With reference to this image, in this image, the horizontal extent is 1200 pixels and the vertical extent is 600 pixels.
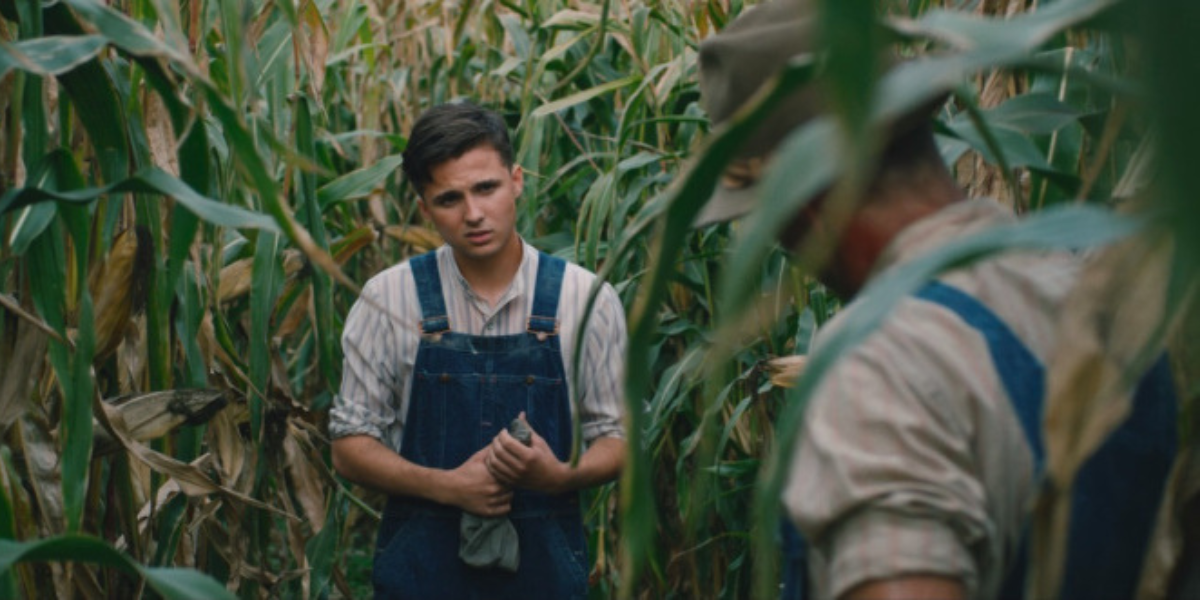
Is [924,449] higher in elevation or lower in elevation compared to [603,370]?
higher

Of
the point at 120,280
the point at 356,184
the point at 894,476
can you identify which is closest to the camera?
the point at 894,476

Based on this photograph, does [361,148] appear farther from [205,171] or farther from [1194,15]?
[1194,15]

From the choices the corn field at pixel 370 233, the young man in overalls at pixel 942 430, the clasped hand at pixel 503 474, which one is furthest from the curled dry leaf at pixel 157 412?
the young man in overalls at pixel 942 430

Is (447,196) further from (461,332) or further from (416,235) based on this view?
(416,235)

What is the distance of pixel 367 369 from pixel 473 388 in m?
0.15

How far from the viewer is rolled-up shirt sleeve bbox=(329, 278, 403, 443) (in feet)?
7.29

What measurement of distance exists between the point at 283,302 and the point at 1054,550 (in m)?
2.29

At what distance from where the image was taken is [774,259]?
96.2 inches

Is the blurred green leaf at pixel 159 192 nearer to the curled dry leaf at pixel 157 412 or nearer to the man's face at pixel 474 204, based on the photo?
the curled dry leaf at pixel 157 412

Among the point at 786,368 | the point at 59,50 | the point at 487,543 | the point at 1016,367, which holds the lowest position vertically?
the point at 487,543

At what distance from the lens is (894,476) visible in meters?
0.85

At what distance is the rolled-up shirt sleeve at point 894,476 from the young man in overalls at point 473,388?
133cm

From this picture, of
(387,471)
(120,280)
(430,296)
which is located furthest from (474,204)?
(120,280)

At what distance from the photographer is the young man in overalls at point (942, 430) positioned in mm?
849
